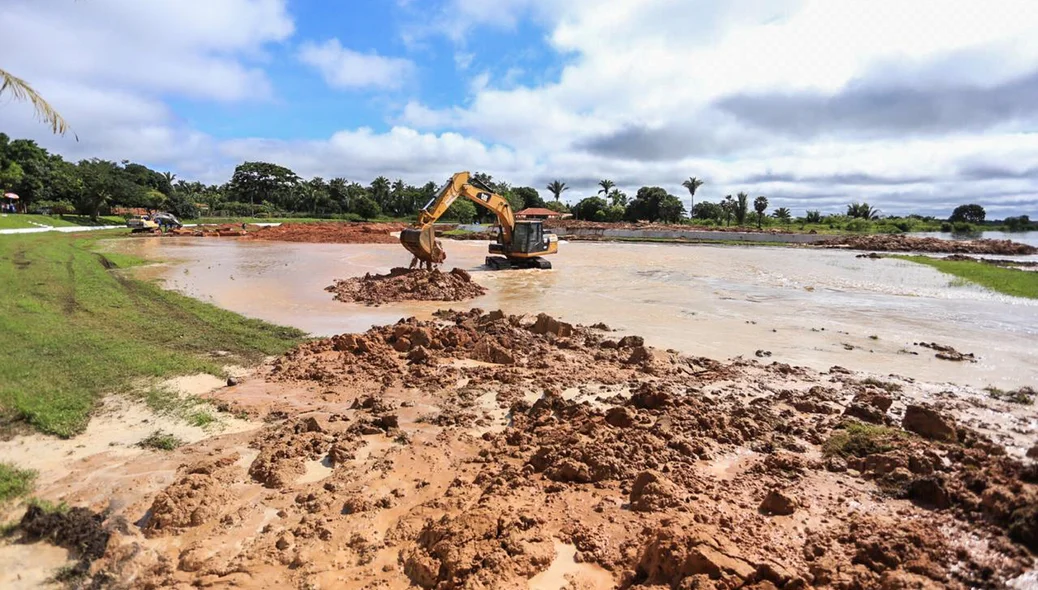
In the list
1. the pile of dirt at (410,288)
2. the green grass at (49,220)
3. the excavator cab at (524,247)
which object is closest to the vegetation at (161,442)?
the pile of dirt at (410,288)

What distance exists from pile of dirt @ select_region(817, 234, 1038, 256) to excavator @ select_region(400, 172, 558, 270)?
39.3 m

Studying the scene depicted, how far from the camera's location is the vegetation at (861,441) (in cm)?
562

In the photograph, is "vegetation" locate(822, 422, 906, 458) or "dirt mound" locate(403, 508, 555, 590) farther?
"vegetation" locate(822, 422, 906, 458)

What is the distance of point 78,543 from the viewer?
12.9 ft

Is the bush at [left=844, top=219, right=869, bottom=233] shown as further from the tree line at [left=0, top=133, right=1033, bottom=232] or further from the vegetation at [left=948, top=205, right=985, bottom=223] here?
the vegetation at [left=948, top=205, right=985, bottom=223]

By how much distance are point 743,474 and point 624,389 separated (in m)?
2.88

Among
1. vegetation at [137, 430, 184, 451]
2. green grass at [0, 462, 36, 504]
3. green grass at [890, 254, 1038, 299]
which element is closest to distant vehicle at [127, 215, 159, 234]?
vegetation at [137, 430, 184, 451]

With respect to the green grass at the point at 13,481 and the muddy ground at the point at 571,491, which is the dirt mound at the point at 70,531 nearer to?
the muddy ground at the point at 571,491

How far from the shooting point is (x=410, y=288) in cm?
1747

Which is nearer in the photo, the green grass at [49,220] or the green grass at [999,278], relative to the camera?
the green grass at [999,278]

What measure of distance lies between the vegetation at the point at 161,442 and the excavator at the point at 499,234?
14.3 m

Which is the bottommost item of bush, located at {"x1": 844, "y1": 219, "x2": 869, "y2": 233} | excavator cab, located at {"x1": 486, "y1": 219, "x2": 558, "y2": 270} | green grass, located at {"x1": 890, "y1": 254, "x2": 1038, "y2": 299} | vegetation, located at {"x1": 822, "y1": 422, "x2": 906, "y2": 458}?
vegetation, located at {"x1": 822, "y1": 422, "x2": 906, "y2": 458}

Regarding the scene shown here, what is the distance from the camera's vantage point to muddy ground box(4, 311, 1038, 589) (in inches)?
145

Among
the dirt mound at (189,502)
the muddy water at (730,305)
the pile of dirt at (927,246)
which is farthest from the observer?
the pile of dirt at (927,246)
